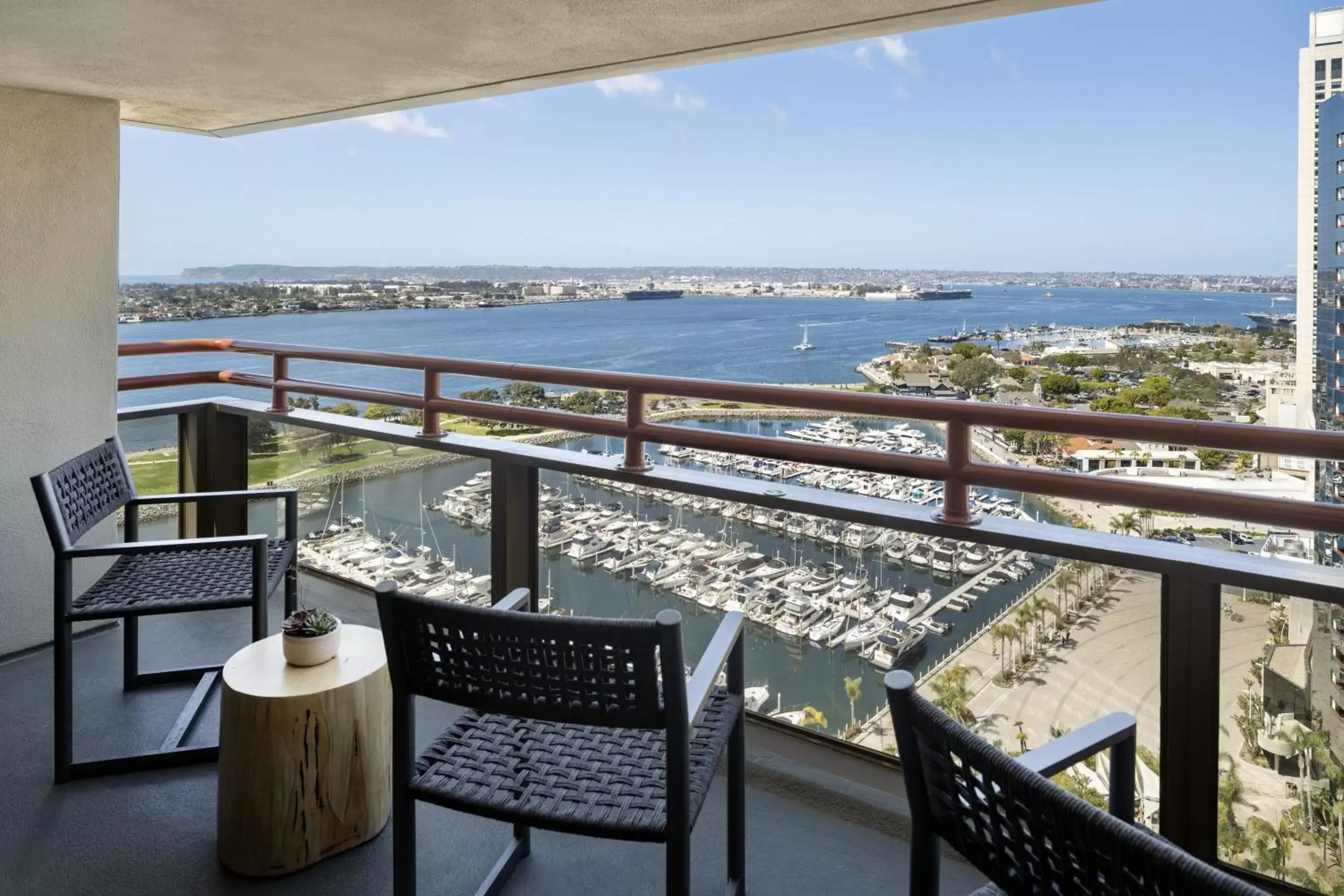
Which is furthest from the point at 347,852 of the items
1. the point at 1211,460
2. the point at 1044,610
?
the point at 1211,460

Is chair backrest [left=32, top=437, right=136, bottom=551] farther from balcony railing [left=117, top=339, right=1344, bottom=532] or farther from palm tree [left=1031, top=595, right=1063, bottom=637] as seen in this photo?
palm tree [left=1031, top=595, right=1063, bottom=637]

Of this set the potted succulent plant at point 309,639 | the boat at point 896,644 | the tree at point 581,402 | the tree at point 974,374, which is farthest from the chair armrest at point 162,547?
the tree at point 974,374

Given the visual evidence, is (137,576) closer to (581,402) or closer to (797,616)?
(797,616)

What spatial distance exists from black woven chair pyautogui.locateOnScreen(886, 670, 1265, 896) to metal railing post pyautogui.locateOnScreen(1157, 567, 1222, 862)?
0.86m

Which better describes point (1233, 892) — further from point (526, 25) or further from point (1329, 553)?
point (526, 25)

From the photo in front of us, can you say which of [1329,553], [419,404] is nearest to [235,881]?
[419,404]

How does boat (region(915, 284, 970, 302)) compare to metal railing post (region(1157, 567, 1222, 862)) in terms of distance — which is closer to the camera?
metal railing post (region(1157, 567, 1222, 862))

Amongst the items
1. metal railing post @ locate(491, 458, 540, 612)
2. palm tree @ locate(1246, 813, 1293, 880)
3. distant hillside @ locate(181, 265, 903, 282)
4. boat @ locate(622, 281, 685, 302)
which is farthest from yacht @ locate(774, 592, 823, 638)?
boat @ locate(622, 281, 685, 302)

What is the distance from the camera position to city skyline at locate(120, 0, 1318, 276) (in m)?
17.4

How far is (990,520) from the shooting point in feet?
7.17

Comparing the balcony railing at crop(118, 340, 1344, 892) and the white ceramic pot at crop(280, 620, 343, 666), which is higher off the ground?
the balcony railing at crop(118, 340, 1344, 892)

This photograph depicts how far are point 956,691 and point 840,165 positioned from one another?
964 inches

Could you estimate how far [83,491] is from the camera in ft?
8.24

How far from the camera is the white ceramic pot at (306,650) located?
2.05m
